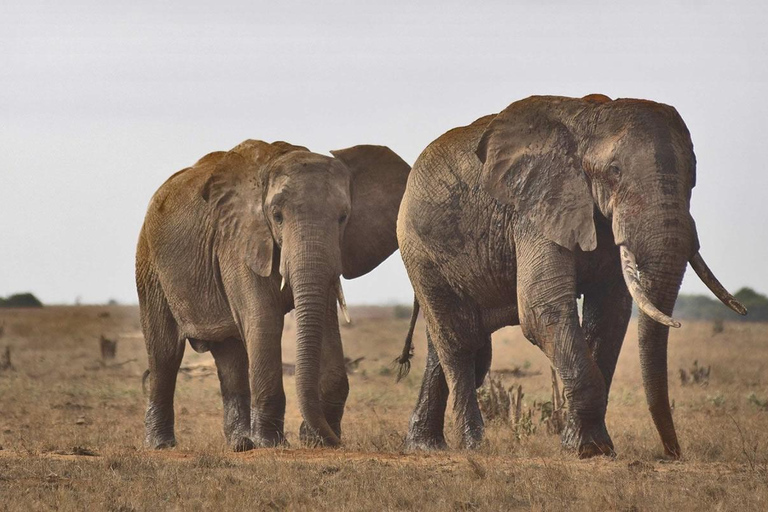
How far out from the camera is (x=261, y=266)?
1355 cm

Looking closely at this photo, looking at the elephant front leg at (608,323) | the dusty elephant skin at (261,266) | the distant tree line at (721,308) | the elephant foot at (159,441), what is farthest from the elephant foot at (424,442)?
the distant tree line at (721,308)

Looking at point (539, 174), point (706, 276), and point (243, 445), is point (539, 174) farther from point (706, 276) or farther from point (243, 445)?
point (243, 445)

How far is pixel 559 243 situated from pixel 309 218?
2.58m

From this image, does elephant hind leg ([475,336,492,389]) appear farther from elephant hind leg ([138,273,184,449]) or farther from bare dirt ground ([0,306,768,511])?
elephant hind leg ([138,273,184,449])

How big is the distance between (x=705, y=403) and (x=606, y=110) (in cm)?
887

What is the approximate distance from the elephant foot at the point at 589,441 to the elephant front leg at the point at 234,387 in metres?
4.10

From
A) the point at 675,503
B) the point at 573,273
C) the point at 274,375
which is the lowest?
the point at 675,503

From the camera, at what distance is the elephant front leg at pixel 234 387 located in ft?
48.4

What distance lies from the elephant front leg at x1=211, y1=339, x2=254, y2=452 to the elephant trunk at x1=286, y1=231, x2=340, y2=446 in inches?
80.3

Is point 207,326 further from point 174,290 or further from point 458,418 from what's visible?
point 458,418

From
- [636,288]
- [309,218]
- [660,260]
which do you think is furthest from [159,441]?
[660,260]

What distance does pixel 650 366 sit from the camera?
37.7 feet

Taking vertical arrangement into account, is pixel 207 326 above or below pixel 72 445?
above

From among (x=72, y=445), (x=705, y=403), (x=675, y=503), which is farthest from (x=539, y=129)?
(x=705, y=403)
